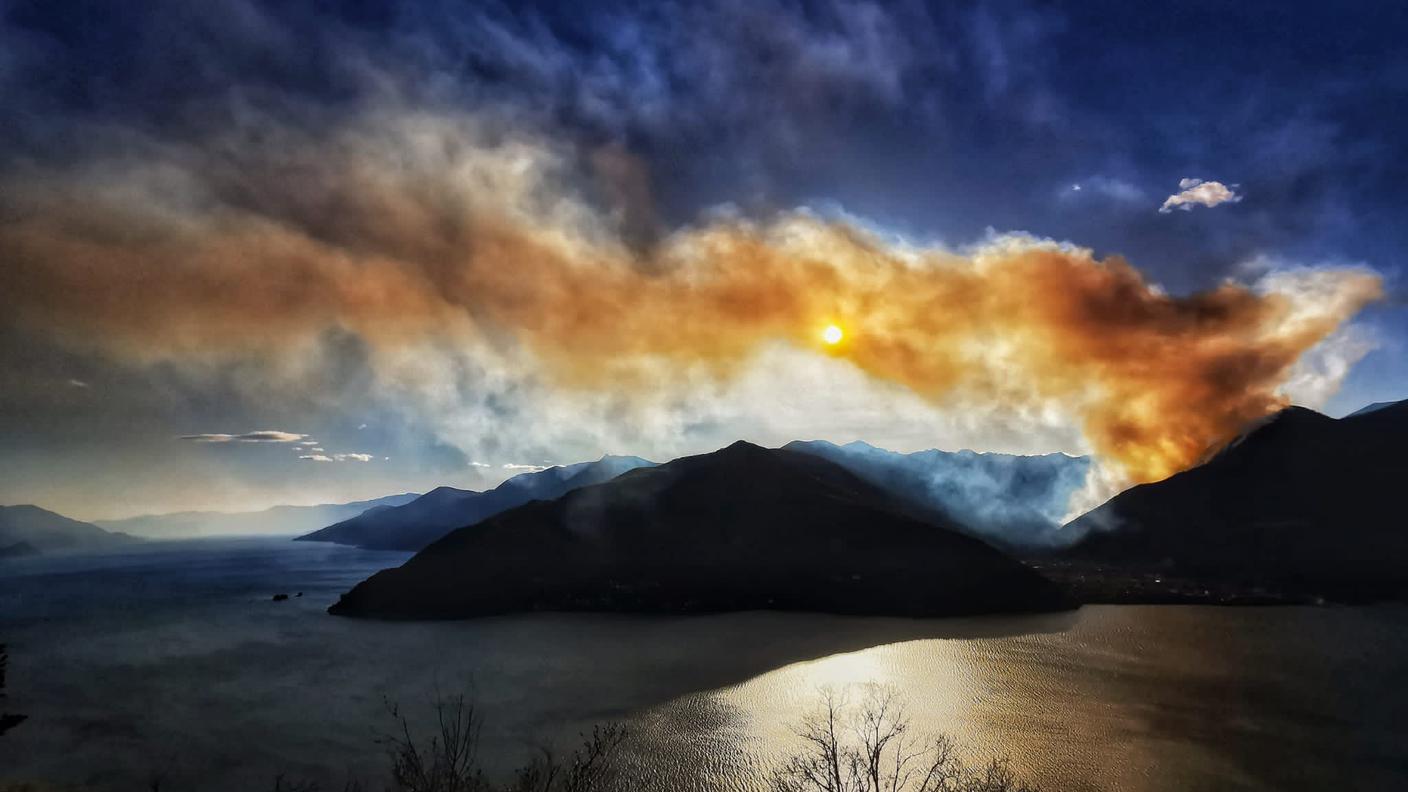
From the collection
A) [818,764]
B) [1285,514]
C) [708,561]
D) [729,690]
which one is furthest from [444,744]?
[1285,514]

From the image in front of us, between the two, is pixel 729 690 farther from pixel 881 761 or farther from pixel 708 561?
pixel 708 561

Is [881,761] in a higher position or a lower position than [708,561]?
lower

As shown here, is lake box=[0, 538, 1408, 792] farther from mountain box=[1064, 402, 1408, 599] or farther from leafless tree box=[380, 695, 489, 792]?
mountain box=[1064, 402, 1408, 599]

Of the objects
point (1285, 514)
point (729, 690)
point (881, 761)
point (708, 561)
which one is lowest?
point (729, 690)

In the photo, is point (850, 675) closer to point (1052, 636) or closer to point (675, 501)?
point (1052, 636)

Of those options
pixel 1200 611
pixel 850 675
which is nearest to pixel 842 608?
pixel 850 675

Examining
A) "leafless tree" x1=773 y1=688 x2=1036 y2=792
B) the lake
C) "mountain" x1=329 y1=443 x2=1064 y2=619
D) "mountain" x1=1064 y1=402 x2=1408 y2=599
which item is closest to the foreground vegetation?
"leafless tree" x1=773 y1=688 x2=1036 y2=792

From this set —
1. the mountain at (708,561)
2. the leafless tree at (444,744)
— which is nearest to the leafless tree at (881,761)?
the leafless tree at (444,744)
